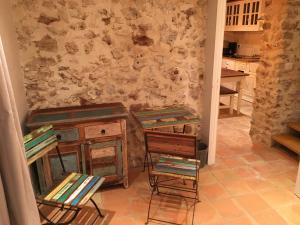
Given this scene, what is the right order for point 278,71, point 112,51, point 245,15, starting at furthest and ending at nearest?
point 245,15, point 278,71, point 112,51

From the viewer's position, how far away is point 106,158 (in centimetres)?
249

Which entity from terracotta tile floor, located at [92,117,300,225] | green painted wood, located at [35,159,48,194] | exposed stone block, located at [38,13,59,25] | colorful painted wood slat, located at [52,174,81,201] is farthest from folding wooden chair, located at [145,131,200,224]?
exposed stone block, located at [38,13,59,25]

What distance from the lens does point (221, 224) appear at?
2.17 m

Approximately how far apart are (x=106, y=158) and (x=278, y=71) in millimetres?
2509

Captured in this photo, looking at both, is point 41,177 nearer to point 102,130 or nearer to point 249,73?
point 102,130

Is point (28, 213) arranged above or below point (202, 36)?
below

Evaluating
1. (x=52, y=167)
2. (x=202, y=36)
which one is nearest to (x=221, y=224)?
(x=52, y=167)

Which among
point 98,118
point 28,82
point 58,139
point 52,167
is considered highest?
point 28,82

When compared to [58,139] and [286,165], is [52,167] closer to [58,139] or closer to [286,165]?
[58,139]

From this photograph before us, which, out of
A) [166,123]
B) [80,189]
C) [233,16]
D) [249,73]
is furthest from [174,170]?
[233,16]

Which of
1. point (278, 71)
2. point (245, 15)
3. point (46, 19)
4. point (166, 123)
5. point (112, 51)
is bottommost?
point (166, 123)

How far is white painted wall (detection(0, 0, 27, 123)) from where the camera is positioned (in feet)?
6.65

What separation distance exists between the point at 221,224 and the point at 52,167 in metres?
1.59

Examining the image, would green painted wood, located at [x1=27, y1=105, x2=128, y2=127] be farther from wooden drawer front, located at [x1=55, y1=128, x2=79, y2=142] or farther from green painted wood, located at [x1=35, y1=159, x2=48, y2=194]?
green painted wood, located at [x1=35, y1=159, x2=48, y2=194]
